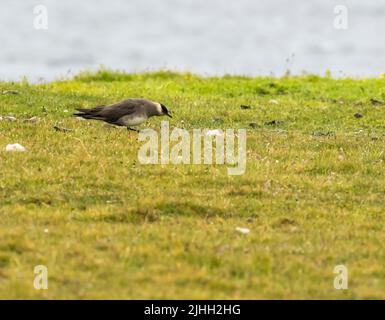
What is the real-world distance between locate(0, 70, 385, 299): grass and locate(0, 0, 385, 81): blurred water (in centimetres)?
3332

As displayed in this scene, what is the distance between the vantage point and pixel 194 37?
73875 mm

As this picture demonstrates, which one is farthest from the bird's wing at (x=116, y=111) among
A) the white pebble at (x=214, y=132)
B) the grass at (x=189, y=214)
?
the white pebble at (x=214, y=132)

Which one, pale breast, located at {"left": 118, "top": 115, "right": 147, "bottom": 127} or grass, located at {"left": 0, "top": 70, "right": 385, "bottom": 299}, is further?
pale breast, located at {"left": 118, "top": 115, "right": 147, "bottom": 127}

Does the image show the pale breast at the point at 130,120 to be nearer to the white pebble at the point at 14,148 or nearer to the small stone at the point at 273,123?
the white pebble at the point at 14,148

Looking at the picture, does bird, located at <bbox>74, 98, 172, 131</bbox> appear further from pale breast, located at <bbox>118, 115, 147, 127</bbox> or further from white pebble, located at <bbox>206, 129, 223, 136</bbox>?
white pebble, located at <bbox>206, 129, 223, 136</bbox>

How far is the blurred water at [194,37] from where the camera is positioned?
199 feet

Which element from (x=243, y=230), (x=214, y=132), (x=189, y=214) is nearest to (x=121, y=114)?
(x=214, y=132)

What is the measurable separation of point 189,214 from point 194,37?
6279cm

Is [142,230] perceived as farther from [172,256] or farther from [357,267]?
[357,267]

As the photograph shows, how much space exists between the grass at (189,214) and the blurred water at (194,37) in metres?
33.3

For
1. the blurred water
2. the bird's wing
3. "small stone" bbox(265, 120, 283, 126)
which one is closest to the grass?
"small stone" bbox(265, 120, 283, 126)

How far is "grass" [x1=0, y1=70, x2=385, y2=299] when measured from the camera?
969cm

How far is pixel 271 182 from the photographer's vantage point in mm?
13562

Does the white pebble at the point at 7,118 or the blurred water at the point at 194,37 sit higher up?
the blurred water at the point at 194,37
